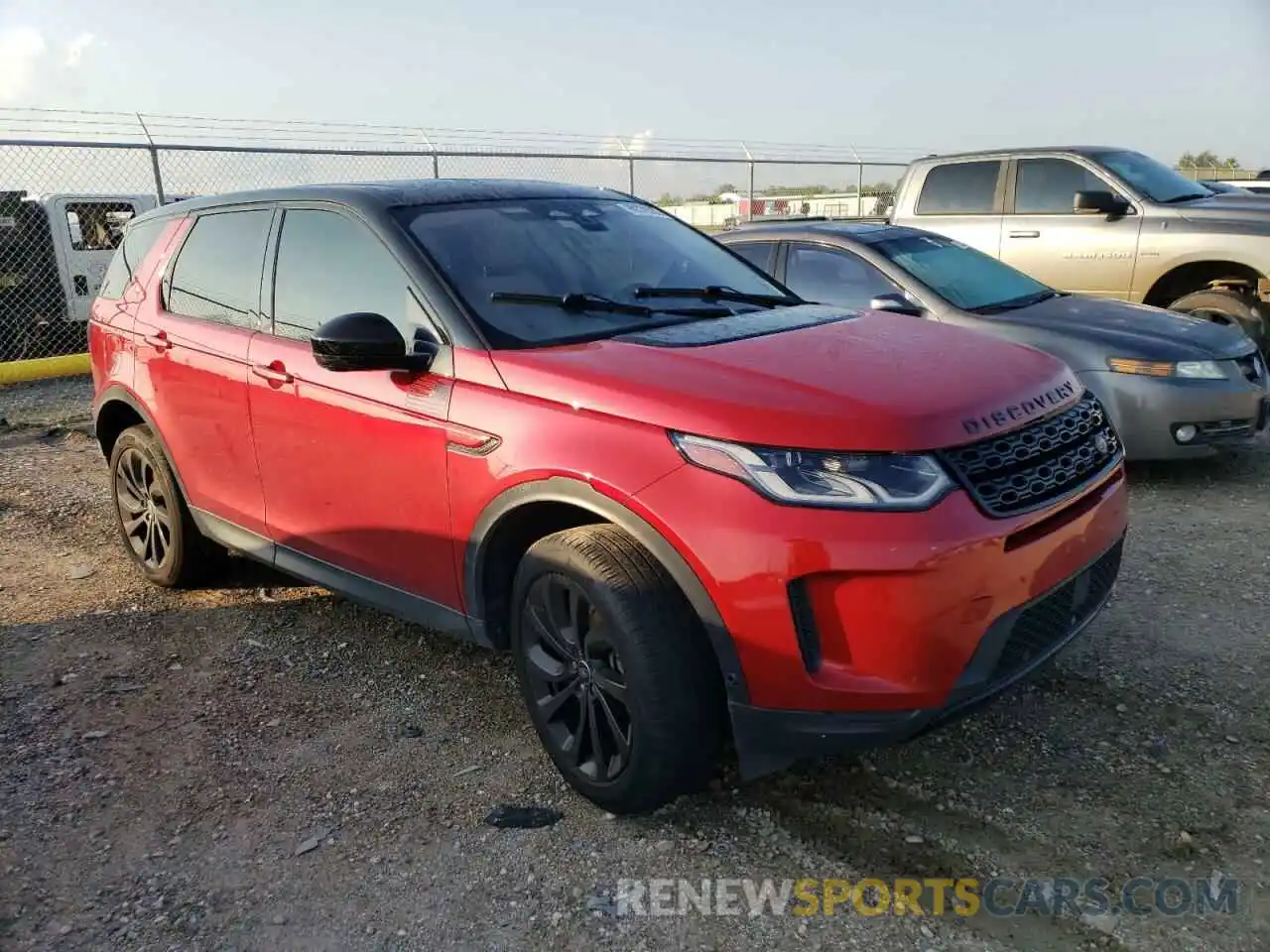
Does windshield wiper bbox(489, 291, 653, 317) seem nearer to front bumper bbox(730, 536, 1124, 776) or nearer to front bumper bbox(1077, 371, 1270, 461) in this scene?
front bumper bbox(730, 536, 1124, 776)

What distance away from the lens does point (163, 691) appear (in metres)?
3.80

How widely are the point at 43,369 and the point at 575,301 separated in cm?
898

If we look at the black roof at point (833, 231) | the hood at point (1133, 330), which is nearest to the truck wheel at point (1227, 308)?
the hood at point (1133, 330)

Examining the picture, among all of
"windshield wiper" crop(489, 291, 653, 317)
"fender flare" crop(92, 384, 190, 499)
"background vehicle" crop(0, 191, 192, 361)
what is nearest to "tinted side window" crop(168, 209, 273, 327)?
"fender flare" crop(92, 384, 190, 499)

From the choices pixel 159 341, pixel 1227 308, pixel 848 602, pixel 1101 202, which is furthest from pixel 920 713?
pixel 1101 202

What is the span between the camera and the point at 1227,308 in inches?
295

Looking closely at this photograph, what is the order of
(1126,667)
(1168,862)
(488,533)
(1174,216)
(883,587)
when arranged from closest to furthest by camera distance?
(883,587) → (1168,862) → (488,533) → (1126,667) → (1174,216)

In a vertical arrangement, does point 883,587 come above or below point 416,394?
below

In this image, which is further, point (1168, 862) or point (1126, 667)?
point (1126, 667)

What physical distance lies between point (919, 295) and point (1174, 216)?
3128 mm

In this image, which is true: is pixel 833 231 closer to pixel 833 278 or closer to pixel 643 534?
pixel 833 278

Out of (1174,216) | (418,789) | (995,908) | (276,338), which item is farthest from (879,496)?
(1174,216)

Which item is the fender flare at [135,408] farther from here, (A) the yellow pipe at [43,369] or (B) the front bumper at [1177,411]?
(A) the yellow pipe at [43,369]

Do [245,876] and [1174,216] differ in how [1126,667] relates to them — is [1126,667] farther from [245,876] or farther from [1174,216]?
[1174,216]
